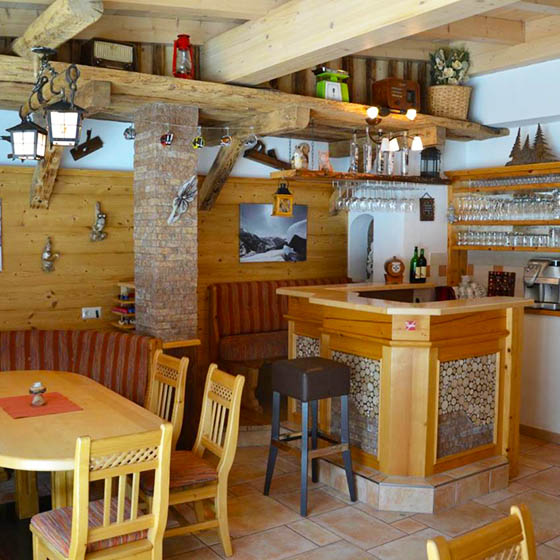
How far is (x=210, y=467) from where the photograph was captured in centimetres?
379

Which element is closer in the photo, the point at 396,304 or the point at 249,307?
the point at 396,304

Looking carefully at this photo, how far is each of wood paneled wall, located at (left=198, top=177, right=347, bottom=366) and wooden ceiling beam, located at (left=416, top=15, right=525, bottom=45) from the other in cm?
223

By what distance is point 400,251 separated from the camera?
6961 mm

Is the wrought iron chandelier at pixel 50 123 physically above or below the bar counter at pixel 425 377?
above

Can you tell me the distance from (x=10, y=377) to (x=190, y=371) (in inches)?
60.1

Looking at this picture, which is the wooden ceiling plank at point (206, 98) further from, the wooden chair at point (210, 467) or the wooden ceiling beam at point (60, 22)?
the wooden chair at point (210, 467)

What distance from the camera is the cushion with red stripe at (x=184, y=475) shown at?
3.60 metres

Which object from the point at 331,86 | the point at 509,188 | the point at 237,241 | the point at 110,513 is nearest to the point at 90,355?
the point at 237,241

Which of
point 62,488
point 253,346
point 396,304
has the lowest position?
point 62,488

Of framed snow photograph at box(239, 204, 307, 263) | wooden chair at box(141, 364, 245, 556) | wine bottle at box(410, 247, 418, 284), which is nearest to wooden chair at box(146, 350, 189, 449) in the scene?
wooden chair at box(141, 364, 245, 556)

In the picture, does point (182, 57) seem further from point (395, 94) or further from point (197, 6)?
point (395, 94)

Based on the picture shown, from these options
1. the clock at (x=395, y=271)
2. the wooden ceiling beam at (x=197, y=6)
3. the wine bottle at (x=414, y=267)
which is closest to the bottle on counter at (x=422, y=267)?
the wine bottle at (x=414, y=267)

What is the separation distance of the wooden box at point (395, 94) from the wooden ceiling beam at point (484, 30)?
439 millimetres

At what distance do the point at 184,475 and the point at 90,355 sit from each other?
2015 mm
